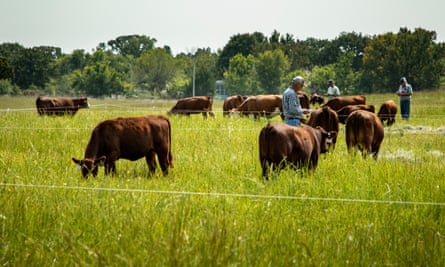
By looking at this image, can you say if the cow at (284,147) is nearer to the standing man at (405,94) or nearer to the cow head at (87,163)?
the cow head at (87,163)

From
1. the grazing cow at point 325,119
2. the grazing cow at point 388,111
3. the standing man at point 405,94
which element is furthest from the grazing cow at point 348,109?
the standing man at point 405,94

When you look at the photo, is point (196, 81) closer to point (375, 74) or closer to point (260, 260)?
point (375, 74)

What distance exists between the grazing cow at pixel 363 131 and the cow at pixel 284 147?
9.69 ft

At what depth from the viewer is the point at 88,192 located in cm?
696

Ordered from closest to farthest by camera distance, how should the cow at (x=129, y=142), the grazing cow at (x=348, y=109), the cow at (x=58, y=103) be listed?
1. the cow at (x=129, y=142)
2. the grazing cow at (x=348, y=109)
3. the cow at (x=58, y=103)

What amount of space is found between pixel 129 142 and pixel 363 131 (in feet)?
16.5

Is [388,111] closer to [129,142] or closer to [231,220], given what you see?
[129,142]

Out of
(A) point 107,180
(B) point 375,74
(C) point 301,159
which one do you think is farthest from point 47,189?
(B) point 375,74

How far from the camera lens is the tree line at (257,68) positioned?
2424 inches

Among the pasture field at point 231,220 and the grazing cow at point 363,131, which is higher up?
the grazing cow at point 363,131

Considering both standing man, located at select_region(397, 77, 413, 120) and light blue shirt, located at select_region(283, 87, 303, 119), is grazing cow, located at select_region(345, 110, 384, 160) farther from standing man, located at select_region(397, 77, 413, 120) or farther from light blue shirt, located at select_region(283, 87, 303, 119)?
standing man, located at select_region(397, 77, 413, 120)

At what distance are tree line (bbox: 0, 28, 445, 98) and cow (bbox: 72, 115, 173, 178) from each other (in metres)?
29.9

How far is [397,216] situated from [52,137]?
428 inches

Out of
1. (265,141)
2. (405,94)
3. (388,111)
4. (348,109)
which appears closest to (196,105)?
(405,94)
